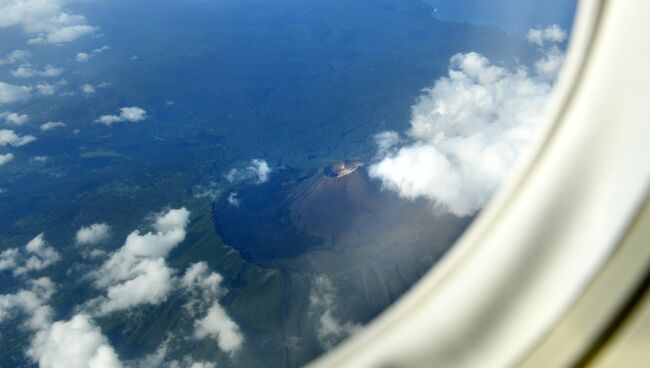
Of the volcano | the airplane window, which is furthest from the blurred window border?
the volcano

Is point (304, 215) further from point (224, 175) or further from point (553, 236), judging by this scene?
point (553, 236)

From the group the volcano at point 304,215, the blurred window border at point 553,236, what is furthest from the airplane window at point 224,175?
the blurred window border at point 553,236

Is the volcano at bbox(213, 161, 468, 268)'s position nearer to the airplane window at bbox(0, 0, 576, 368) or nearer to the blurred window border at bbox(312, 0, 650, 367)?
the airplane window at bbox(0, 0, 576, 368)

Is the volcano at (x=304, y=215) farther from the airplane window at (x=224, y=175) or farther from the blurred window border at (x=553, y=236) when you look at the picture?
the blurred window border at (x=553, y=236)

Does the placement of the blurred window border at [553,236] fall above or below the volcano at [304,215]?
above

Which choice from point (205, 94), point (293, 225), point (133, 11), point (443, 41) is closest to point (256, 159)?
point (293, 225)

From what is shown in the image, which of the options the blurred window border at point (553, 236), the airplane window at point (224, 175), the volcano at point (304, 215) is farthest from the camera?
the volcano at point (304, 215)

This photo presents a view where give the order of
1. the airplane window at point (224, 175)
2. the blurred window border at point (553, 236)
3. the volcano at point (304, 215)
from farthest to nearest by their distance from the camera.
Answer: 1. the volcano at point (304, 215)
2. the airplane window at point (224, 175)
3. the blurred window border at point (553, 236)

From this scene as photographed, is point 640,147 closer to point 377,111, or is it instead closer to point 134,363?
point 134,363
